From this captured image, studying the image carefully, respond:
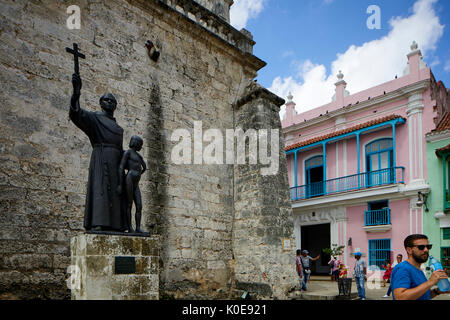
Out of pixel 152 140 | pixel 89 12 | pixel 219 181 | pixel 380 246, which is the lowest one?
pixel 380 246

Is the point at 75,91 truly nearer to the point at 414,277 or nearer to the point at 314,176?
the point at 414,277

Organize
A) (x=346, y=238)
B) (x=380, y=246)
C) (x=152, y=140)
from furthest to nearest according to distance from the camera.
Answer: (x=346, y=238), (x=380, y=246), (x=152, y=140)

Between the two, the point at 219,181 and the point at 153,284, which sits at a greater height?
the point at 219,181

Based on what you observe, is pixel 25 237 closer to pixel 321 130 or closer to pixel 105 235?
pixel 105 235

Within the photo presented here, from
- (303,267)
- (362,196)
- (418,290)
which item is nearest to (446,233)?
(362,196)

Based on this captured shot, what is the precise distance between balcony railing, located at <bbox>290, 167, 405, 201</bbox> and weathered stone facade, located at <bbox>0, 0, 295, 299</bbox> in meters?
8.45

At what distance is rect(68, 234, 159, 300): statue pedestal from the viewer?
13.1 ft

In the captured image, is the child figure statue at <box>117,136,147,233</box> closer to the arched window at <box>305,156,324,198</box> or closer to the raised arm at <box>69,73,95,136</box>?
the raised arm at <box>69,73,95,136</box>

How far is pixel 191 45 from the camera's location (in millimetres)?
8312

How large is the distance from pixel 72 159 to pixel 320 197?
514 inches

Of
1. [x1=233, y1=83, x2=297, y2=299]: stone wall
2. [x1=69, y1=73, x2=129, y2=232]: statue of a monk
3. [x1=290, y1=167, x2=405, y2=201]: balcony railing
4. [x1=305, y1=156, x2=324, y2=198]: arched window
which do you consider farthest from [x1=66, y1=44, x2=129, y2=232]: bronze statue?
[x1=305, y1=156, x2=324, y2=198]: arched window

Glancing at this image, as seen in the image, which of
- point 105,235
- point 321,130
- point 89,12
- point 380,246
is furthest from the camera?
point 321,130

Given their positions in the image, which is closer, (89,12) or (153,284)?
(153,284)
